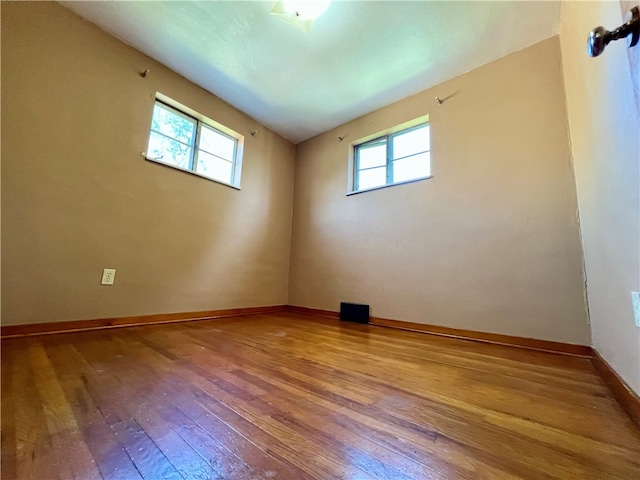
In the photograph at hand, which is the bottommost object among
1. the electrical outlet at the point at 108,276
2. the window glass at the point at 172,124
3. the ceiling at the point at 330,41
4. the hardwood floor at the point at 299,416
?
the hardwood floor at the point at 299,416

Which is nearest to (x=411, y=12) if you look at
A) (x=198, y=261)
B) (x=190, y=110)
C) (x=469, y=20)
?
(x=469, y=20)

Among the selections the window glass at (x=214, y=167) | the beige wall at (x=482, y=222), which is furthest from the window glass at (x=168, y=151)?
the beige wall at (x=482, y=222)

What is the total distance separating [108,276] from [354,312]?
2141 millimetres

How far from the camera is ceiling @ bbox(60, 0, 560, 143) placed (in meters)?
1.85

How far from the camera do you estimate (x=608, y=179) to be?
1.03m

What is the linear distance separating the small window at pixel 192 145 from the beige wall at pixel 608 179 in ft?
9.18

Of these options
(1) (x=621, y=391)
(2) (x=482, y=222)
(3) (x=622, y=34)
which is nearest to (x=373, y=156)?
(2) (x=482, y=222)

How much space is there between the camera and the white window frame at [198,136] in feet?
7.96

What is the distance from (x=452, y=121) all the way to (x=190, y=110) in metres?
2.54

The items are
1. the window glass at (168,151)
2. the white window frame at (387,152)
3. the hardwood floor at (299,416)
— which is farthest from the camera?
the white window frame at (387,152)

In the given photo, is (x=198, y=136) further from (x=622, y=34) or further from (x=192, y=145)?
(x=622, y=34)

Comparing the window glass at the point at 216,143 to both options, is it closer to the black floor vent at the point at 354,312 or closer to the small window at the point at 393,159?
the small window at the point at 393,159

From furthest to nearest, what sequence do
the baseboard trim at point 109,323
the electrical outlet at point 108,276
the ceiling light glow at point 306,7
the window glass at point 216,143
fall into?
the window glass at point 216,143, the electrical outlet at point 108,276, the ceiling light glow at point 306,7, the baseboard trim at point 109,323

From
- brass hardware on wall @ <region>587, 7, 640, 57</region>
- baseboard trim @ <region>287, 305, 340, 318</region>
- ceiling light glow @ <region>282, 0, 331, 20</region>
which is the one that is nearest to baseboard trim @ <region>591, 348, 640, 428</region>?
brass hardware on wall @ <region>587, 7, 640, 57</region>
